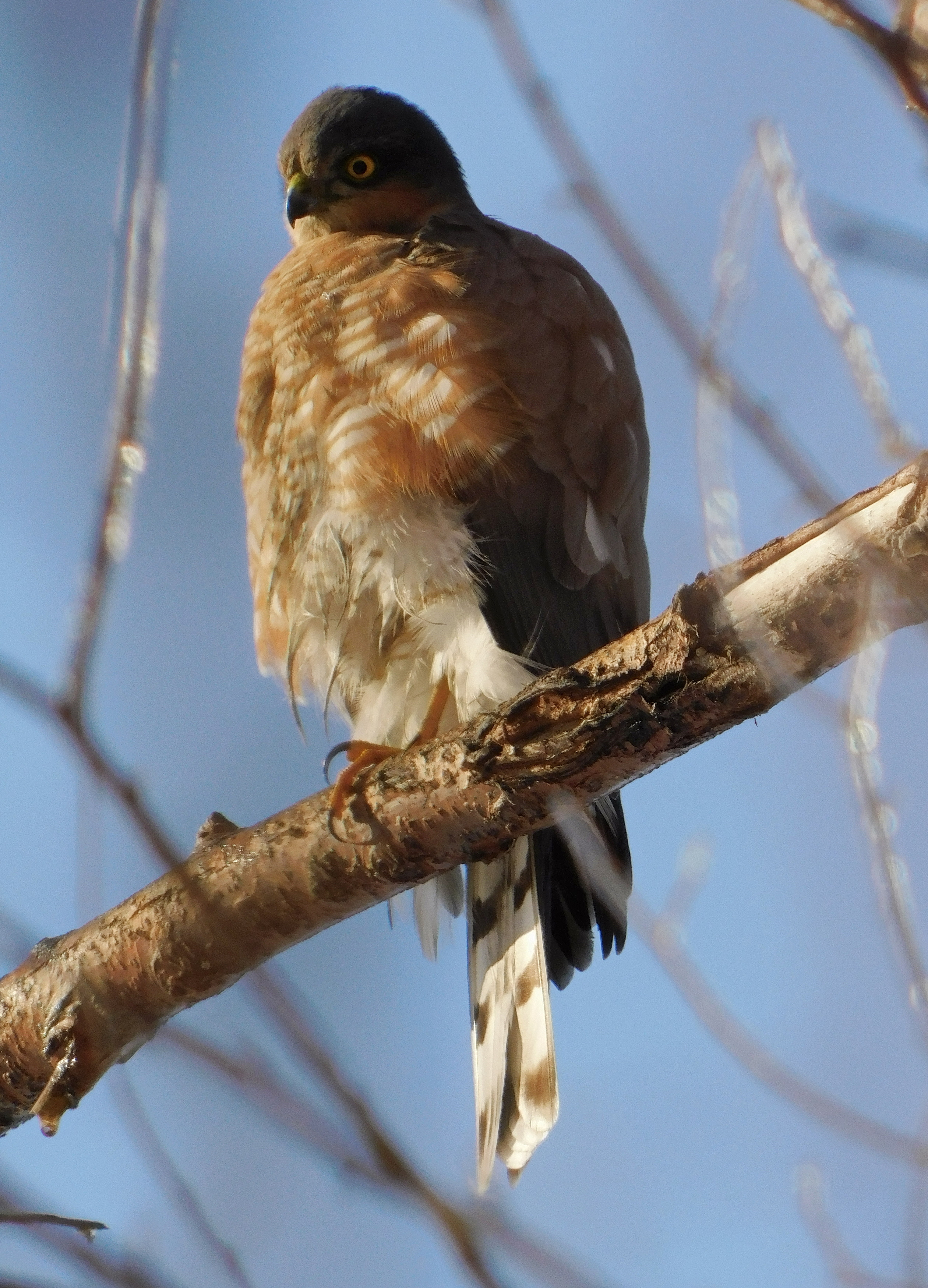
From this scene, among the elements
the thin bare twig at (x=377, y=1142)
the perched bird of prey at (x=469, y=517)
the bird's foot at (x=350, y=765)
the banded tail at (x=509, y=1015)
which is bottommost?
the thin bare twig at (x=377, y=1142)

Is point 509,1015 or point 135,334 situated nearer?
point 135,334

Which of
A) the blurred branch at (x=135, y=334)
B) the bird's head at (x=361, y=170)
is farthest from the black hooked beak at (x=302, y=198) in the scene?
the blurred branch at (x=135, y=334)

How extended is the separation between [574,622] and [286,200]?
166 centimetres

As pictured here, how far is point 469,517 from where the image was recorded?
2.84m

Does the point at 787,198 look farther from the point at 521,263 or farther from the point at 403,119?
the point at 403,119

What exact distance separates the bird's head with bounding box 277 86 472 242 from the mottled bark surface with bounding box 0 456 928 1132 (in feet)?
6.09

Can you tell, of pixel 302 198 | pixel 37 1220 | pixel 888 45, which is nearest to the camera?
pixel 888 45

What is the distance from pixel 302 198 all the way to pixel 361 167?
205 mm

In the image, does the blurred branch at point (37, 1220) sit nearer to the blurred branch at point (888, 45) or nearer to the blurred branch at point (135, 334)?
the blurred branch at point (135, 334)

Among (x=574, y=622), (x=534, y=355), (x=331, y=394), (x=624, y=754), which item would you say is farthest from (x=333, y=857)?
(x=534, y=355)

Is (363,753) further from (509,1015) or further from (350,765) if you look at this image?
(509,1015)

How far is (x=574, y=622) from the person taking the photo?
2.99 m

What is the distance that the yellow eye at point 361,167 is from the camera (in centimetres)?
373

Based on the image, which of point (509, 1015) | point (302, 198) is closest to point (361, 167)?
point (302, 198)
